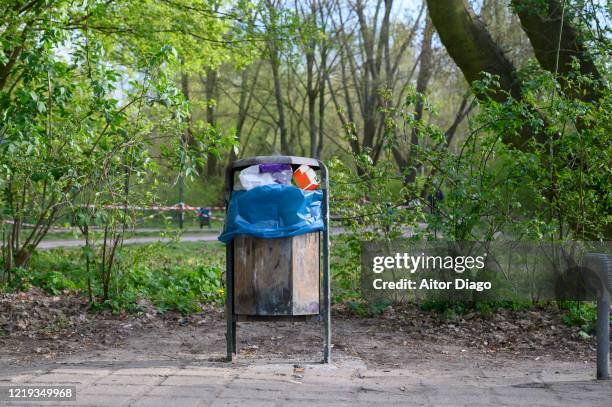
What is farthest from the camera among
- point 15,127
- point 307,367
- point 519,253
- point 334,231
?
point 334,231

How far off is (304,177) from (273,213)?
451mm

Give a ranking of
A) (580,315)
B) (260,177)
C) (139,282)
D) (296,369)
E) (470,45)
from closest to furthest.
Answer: (296,369) < (260,177) < (580,315) < (139,282) < (470,45)

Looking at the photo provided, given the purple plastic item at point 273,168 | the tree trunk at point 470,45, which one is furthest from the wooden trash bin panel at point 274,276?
the tree trunk at point 470,45

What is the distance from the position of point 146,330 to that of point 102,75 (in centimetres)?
268

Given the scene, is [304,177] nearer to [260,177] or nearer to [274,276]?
[260,177]

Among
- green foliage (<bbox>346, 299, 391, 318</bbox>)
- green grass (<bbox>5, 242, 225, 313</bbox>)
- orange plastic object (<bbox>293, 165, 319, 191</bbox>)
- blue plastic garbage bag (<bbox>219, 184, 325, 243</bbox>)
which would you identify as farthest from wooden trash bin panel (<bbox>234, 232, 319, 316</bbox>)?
green grass (<bbox>5, 242, 225, 313</bbox>)

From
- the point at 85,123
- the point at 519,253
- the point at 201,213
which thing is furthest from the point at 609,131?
the point at 201,213

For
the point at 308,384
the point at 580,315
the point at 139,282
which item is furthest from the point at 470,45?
the point at 308,384

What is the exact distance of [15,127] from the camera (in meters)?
6.81

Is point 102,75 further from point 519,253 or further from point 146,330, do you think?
point 519,253

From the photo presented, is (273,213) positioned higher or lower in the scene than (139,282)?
higher

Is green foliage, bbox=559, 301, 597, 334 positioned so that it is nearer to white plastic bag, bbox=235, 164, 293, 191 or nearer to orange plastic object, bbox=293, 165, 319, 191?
orange plastic object, bbox=293, 165, 319, 191

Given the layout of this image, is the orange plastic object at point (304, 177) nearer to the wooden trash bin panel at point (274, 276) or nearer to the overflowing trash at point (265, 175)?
the overflowing trash at point (265, 175)

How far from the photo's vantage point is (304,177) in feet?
18.9
